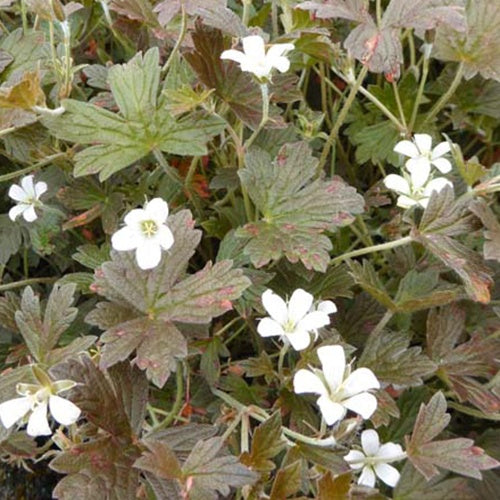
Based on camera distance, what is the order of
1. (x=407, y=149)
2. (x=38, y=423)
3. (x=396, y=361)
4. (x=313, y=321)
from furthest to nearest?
(x=407, y=149) < (x=396, y=361) < (x=313, y=321) < (x=38, y=423)

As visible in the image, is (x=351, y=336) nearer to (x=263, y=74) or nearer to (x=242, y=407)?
(x=242, y=407)

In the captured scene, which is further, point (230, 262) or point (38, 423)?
point (230, 262)

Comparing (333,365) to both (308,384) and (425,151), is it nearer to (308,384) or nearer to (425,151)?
(308,384)

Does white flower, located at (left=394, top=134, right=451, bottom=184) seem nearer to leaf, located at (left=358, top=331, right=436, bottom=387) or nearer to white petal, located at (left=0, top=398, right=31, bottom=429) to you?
leaf, located at (left=358, top=331, right=436, bottom=387)

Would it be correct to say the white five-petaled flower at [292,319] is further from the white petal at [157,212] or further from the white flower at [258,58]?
the white flower at [258,58]

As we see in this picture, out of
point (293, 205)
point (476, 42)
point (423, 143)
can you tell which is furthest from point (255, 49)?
point (476, 42)

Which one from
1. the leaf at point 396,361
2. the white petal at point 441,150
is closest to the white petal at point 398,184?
the white petal at point 441,150

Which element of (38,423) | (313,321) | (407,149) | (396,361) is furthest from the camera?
(407,149)
